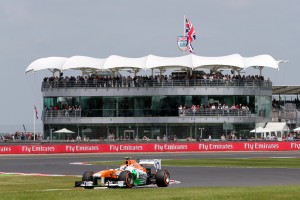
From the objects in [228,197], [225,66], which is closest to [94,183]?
[228,197]

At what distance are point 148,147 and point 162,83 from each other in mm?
18374

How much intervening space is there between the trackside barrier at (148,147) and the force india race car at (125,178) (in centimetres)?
4690

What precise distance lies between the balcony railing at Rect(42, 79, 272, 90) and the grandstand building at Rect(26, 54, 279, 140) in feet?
0.39

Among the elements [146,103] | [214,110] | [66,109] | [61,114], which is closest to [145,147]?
[214,110]

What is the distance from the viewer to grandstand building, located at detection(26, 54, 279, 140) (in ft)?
306

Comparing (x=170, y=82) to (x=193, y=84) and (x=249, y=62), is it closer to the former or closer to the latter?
(x=193, y=84)

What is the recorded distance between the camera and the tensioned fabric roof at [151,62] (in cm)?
9531

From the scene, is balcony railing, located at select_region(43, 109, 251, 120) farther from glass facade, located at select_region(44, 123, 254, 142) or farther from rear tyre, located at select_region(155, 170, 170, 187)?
rear tyre, located at select_region(155, 170, 170, 187)

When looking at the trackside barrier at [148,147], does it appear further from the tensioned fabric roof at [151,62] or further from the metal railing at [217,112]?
the tensioned fabric roof at [151,62]

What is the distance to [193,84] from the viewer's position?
94.0 m

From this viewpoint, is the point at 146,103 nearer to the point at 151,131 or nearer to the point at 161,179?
the point at 151,131

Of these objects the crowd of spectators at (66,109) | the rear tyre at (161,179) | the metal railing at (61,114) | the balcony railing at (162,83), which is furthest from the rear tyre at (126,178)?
the crowd of spectators at (66,109)

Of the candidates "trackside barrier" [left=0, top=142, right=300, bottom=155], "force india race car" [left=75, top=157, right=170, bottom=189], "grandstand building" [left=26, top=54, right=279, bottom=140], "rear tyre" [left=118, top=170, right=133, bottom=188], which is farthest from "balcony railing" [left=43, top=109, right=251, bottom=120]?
"rear tyre" [left=118, top=170, right=133, bottom=188]

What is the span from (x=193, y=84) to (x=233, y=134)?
301 inches
